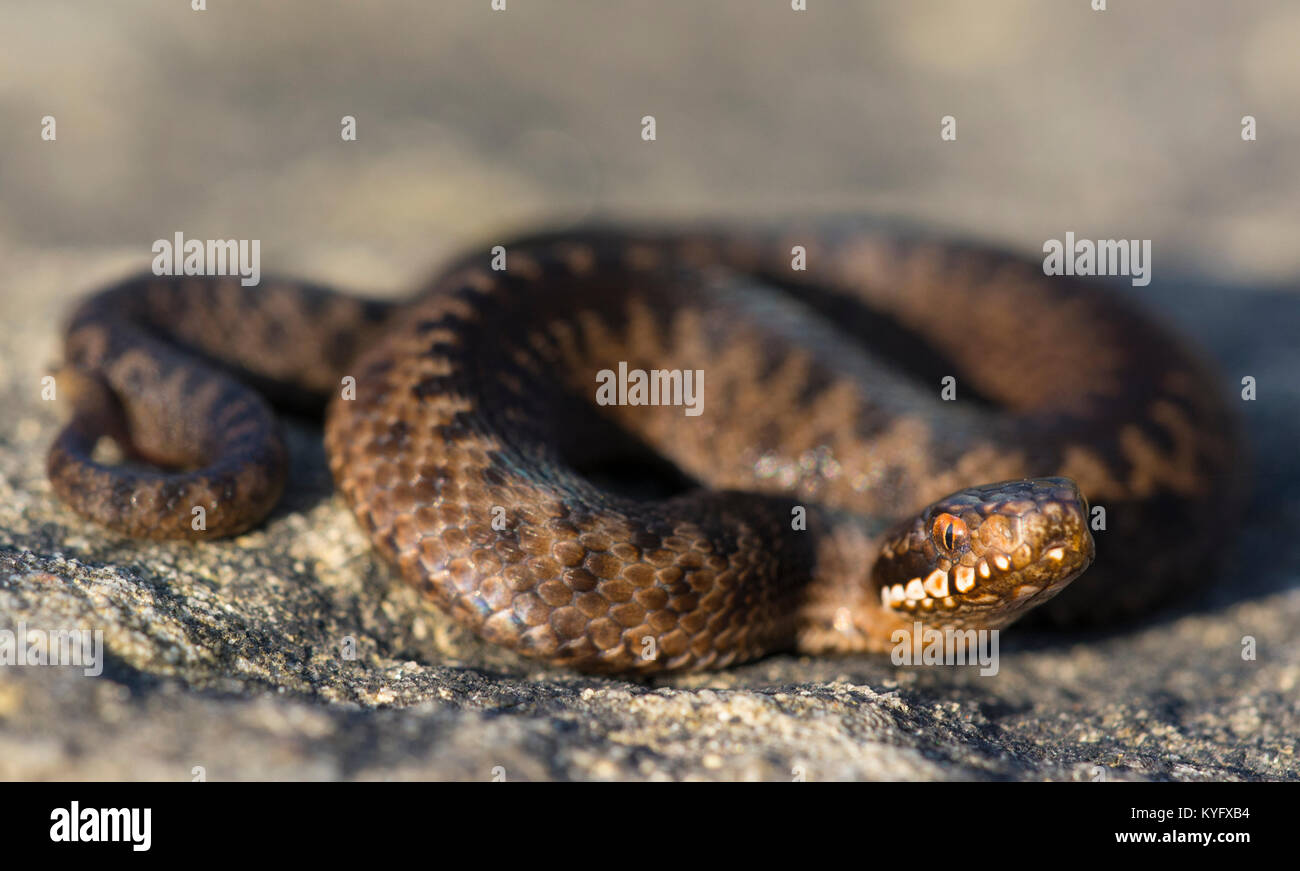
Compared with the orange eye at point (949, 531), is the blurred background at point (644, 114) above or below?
above

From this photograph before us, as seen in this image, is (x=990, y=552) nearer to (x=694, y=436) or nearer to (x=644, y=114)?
(x=694, y=436)

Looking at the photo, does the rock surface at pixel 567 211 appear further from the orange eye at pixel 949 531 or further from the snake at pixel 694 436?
the orange eye at pixel 949 531

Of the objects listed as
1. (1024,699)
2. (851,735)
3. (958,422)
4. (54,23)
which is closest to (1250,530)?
(958,422)

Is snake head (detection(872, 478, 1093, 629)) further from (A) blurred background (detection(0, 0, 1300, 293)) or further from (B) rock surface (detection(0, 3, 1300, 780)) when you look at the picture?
(A) blurred background (detection(0, 0, 1300, 293))

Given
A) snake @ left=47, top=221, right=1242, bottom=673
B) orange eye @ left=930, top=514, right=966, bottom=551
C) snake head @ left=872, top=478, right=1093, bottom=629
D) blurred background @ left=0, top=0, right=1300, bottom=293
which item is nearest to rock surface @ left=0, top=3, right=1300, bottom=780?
blurred background @ left=0, top=0, right=1300, bottom=293

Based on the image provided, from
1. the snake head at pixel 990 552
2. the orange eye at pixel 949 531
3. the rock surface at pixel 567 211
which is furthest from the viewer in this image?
the orange eye at pixel 949 531

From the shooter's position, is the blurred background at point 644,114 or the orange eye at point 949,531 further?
the blurred background at point 644,114

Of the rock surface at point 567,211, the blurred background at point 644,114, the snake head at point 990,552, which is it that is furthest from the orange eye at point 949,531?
the blurred background at point 644,114
